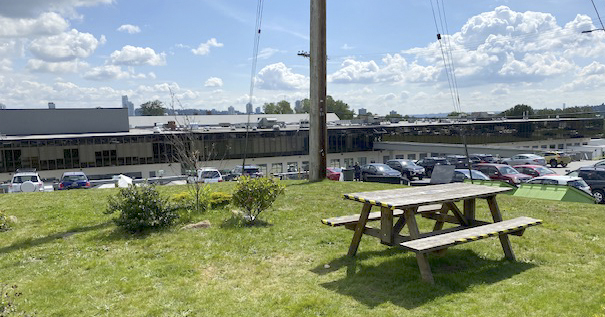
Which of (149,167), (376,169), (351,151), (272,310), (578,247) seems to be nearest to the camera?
(272,310)

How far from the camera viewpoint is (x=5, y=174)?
40156 millimetres

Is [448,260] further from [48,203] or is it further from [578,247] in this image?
[48,203]

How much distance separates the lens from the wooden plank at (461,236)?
535 cm

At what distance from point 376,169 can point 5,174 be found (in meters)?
33.5

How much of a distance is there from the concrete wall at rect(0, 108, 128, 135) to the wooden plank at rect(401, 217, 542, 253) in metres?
53.5

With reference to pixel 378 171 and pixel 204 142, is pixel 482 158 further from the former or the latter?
pixel 204 142

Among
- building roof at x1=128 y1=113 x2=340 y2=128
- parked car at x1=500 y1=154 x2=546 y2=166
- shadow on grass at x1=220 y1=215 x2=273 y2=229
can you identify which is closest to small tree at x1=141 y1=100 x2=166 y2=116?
building roof at x1=128 y1=113 x2=340 y2=128

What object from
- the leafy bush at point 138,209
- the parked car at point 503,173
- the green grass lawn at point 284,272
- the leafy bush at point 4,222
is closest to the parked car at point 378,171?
the parked car at point 503,173

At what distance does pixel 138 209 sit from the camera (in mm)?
8258

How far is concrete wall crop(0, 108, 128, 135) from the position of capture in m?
48.7

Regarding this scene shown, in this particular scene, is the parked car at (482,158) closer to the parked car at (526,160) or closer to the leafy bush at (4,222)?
the parked car at (526,160)

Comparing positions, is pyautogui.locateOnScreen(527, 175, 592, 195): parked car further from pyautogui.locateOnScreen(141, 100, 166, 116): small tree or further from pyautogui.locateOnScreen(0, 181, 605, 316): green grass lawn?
pyautogui.locateOnScreen(141, 100, 166, 116): small tree

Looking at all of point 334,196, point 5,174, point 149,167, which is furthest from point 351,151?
point 334,196

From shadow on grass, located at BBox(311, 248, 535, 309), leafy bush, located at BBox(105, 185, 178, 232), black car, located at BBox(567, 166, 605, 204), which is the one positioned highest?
leafy bush, located at BBox(105, 185, 178, 232)
